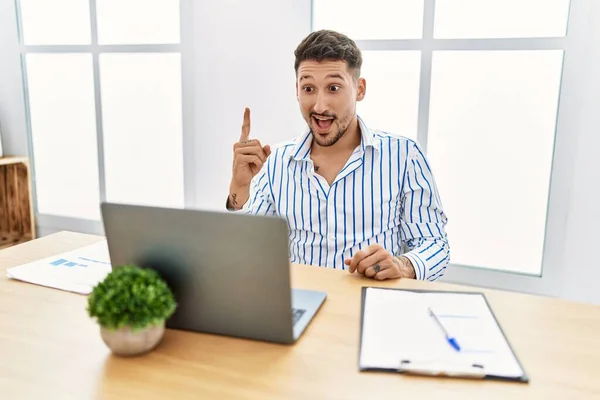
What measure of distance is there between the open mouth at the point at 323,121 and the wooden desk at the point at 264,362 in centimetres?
68

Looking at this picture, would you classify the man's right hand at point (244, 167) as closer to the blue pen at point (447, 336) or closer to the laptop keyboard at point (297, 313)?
the laptop keyboard at point (297, 313)

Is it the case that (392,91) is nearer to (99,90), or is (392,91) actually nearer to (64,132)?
(99,90)

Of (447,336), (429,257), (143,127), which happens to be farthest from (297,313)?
(143,127)

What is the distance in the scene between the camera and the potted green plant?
845mm

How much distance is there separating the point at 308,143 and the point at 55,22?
7.59ft

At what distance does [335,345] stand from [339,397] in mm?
163

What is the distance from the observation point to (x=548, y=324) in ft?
3.38

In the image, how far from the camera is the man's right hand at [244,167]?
6.01ft

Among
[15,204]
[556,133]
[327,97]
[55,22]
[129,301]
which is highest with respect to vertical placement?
[55,22]

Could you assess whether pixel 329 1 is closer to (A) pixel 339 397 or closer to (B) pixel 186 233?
(B) pixel 186 233

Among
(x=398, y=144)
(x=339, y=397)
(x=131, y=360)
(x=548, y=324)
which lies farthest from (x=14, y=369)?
(x=398, y=144)

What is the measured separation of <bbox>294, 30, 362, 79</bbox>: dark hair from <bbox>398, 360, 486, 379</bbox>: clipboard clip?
1.04 meters

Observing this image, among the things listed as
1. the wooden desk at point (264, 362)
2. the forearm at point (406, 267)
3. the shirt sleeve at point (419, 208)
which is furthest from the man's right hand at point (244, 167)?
the wooden desk at point (264, 362)

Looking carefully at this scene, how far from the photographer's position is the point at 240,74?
2641mm
